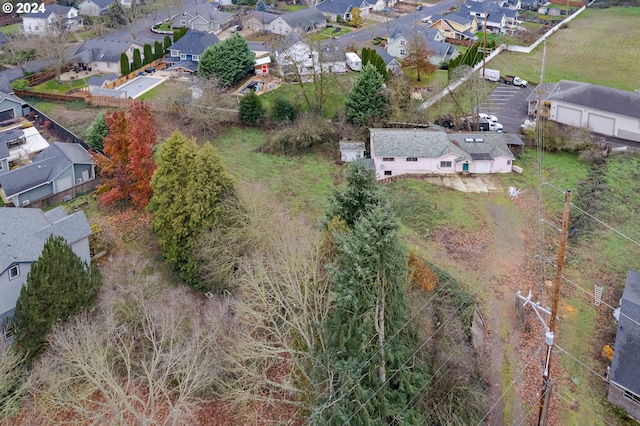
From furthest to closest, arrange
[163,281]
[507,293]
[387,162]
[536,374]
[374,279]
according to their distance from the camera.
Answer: [387,162]
[163,281]
[507,293]
[536,374]
[374,279]

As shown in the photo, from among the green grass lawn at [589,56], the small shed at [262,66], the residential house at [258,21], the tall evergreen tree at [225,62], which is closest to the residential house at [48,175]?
the tall evergreen tree at [225,62]

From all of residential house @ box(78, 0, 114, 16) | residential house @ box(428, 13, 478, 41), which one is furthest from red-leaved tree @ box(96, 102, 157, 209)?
residential house @ box(78, 0, 114, 16)

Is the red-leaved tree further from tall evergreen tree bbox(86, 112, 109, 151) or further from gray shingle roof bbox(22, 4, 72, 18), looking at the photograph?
gray shingle roof bbox(22, 4, 72, 18)

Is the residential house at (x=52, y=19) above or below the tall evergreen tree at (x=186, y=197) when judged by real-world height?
above

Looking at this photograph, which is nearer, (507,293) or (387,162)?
(507,293)

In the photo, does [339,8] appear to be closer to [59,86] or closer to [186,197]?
[59,86]

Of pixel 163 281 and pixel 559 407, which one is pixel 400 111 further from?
pixel 559 407

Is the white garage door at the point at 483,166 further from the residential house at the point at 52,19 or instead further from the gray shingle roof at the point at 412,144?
the residential house at the point at 52,19

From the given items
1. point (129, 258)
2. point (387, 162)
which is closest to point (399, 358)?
point (129, 258)
